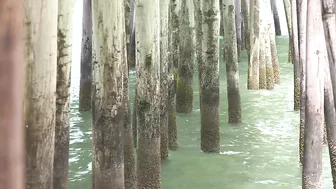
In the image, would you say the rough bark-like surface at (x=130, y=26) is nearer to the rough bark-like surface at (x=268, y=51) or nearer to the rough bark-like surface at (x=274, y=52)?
the rough bark-like surface at (x=268, y=51)

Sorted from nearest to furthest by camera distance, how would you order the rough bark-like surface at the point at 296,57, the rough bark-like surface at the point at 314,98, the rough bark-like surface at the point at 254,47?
the rough bark-like surface at the point at 314,98 < the rough bark-like surface at the point at 296,57 < the rough bark-like surface at the point at 254,47

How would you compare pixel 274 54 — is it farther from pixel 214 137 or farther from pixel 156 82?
pixel 156 82

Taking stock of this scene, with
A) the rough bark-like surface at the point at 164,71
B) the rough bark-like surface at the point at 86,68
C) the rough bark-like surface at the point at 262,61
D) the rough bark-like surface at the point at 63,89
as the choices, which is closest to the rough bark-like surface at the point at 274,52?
the rough bark-like surface at the point at 262,61

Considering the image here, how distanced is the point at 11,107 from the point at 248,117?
24.7 feet

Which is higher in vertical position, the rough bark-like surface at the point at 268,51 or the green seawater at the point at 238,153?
the rough bark-like surface at the point at 268,51

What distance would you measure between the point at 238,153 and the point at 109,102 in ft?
9.40

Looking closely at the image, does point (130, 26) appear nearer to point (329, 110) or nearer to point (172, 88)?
point (172, 88)

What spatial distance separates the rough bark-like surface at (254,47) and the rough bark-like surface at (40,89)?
7016mm

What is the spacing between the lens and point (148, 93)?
15.3 feet

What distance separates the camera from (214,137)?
20.2ft

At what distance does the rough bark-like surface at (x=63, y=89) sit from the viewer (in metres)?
3.29

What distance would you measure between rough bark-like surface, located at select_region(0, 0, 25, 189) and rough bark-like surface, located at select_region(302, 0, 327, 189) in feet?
9.57

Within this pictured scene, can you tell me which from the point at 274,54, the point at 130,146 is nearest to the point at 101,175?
the point at 130,146

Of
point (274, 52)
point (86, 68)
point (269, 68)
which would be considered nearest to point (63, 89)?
Result: point (86, 68)
